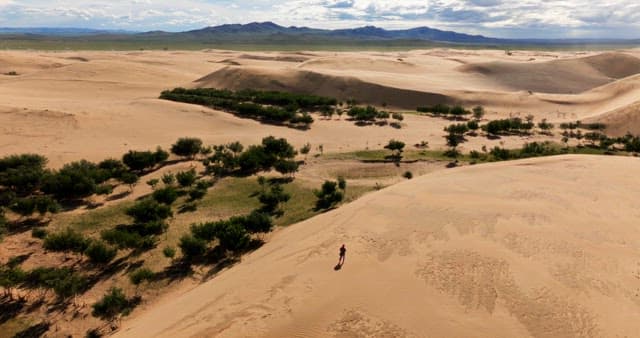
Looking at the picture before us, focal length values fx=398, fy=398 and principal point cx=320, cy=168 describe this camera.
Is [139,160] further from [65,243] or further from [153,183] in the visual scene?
[65,243]

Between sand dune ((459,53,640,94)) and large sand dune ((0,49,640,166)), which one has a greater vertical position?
sand dune ((459,53,640,94))

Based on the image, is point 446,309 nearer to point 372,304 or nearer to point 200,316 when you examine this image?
point 372,304

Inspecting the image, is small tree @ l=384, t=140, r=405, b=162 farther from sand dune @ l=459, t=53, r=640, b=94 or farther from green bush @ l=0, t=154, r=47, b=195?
sand dune @ l=459, t=53, r=640, b=94

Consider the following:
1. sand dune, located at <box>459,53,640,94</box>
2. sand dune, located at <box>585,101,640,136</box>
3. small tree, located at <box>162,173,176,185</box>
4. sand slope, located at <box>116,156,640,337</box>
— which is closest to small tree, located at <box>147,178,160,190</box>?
small tree, located at <box>162,173,176,185</box>

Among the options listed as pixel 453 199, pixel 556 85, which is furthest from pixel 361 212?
pixel 556 85

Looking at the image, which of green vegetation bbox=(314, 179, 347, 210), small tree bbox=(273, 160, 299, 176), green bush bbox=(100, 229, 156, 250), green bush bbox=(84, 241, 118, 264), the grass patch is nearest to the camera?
green bush bbox=(84, 241, 118, 264)

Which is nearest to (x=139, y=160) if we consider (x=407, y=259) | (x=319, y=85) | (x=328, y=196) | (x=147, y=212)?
(x=147, y=212)

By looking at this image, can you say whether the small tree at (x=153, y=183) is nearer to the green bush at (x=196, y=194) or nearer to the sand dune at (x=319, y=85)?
the green bush at (x=196, y=194)
